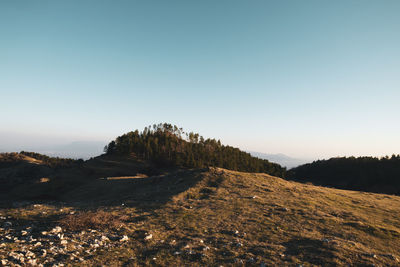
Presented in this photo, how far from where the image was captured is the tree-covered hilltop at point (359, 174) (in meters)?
75.8

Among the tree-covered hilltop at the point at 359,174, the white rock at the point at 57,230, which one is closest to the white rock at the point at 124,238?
the white rock at the point at 57,230

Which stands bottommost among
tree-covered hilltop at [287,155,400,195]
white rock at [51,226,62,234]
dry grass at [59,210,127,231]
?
white rock at [51,226,62,234]

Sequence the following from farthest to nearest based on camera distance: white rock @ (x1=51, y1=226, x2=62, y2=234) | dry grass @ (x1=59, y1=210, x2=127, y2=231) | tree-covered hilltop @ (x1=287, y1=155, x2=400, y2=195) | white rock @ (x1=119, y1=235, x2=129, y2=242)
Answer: tree-covered hilltop @ (x1=287, y1=155, x2=400, y2=195)
dry grass @ (x1=59, y1=210, x2=127, y2=231)
white rock @ (x1=51, y1=226, x2=62, y2=234)
white rock @ (x1=119, y1=235, x2=129, y2=242)


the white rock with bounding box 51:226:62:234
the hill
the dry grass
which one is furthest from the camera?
the dry grass

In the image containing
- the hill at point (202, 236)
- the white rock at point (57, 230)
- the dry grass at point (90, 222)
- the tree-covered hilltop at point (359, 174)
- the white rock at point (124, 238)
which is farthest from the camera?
the tree-covered hilltop at point (359, 174)

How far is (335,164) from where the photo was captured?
106062mm

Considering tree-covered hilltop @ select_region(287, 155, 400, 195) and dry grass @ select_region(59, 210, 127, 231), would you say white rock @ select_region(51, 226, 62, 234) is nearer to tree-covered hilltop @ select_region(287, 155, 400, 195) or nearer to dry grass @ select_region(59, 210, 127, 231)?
dry grass @ select_region(59, 210, 127, 231)

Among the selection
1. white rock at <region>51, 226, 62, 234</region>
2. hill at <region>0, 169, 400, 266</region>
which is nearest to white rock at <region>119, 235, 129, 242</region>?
hill at <region>0, 169, 400, 266</region>

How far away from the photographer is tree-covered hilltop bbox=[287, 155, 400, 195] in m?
75.8

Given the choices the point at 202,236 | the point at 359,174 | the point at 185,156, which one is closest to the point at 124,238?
the point at 202,236

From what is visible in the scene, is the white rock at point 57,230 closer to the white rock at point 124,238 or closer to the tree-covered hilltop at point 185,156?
the white rock at point 124,238

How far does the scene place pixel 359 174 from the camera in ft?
287

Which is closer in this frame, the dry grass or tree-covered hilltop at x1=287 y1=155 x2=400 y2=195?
the dry grass

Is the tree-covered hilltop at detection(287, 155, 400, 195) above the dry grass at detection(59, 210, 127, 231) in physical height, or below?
above
